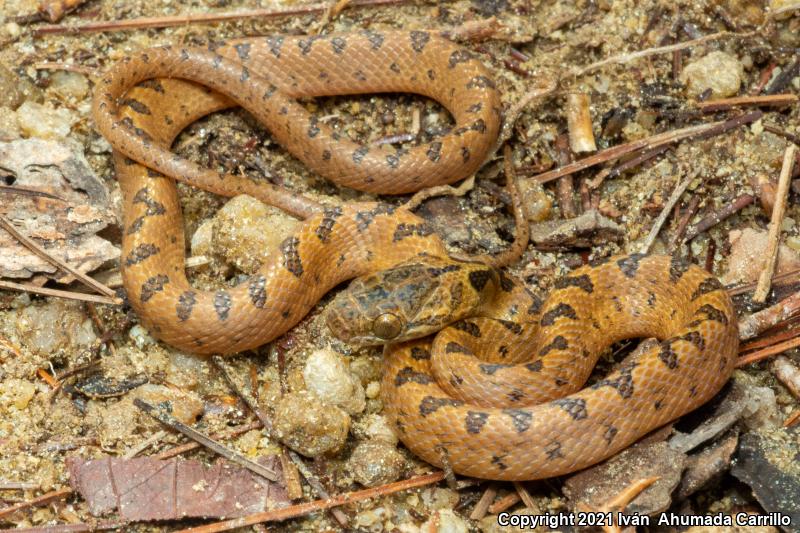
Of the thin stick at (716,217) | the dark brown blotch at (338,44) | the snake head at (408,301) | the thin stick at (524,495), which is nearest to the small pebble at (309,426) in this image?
the snake head at (408,301)

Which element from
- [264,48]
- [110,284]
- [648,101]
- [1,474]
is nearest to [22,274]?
[110,284]

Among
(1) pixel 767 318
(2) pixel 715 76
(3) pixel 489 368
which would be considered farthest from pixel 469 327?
(2) pixel 715 76

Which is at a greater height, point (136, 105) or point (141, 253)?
point (136, 105)

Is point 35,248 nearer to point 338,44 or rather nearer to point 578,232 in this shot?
point 338,44

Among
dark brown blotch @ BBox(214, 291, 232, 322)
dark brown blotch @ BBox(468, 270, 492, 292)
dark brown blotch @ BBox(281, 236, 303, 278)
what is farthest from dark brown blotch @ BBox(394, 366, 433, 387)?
dark brown blotch @ BBox(214, 291, 232, 322)

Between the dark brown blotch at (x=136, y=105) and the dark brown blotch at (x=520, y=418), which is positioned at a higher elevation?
the dark brown blotch at (x=136, y=105)

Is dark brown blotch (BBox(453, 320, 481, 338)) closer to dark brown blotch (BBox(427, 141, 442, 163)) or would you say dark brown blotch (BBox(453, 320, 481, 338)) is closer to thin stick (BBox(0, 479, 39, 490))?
dark brown blotch (BBox(427, 141, 442, 163))

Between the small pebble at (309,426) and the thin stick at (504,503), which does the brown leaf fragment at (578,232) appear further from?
the small pebble at (309,426)
